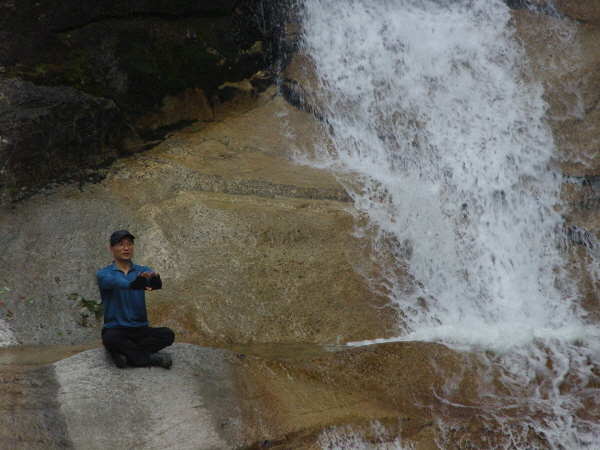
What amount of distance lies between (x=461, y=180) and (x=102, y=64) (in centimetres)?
568

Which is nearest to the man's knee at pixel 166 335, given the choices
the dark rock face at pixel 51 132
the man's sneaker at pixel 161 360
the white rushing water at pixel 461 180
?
the man's sneaker at pixel 161 360


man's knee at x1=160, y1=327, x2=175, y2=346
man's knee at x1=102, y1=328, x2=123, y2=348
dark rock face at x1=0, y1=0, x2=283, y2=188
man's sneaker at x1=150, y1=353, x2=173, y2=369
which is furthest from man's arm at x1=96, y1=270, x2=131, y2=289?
dark rock face at x1=0, y1=0, x2=283, y2=188

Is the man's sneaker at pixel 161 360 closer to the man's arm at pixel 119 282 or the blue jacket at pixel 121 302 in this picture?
the blue jacket at pixel 121 302

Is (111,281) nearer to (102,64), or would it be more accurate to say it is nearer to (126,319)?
(126,319)

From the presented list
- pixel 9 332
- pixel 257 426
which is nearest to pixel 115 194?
pixel 9 332

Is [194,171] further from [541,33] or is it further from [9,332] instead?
[541,33]

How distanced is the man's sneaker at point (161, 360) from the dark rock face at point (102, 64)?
12.4 feet

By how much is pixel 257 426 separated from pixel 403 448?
1388 millimetres

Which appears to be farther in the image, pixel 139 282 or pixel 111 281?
pixel 111 281

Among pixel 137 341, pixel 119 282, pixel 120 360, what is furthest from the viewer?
pixel 137 341

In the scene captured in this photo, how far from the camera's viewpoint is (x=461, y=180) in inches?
336

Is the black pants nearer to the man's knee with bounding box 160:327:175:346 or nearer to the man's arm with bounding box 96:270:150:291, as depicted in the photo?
the man's knee with bounding box 160:327:175:346

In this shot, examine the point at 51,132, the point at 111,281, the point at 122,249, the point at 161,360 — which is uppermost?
the point at 51,132

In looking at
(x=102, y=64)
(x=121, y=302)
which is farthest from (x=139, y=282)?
(x=102, y=64)
